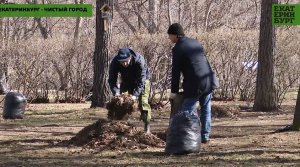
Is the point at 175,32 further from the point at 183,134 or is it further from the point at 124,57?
the point at 183,134

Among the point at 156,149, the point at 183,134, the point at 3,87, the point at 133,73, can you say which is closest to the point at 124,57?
the point at 133,73

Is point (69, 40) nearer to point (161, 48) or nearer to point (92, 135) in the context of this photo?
point (161, 48)

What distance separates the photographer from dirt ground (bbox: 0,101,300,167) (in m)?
8.72

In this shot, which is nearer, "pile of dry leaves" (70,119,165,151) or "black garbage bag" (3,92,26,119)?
"pile of dry leaves" (70,119,165,151)

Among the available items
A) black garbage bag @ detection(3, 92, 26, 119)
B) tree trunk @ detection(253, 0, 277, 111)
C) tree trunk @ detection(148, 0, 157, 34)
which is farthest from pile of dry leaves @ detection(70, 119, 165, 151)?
tree trunk @ detection(148, 0, 157, 34)

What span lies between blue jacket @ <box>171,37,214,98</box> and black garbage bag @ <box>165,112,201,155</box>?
50cm

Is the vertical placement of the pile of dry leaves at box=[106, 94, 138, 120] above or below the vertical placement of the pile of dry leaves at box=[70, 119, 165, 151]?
above

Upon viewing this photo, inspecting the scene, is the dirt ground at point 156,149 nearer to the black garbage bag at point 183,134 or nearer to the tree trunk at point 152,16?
the black garbage bag at point 183,134

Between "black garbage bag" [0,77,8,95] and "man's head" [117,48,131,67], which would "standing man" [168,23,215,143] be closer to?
"man's head" [117,48,131,67]

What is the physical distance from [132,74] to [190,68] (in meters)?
1.22

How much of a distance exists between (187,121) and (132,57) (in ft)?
5.46

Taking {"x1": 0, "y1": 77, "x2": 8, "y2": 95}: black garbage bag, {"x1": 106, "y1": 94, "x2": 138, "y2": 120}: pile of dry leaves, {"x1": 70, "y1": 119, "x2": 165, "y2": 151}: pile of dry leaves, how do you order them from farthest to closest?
1. {"x1": 0, "y1": 77, "x2": 8, "y2": 95}: black garbage bag
2. {"x1": 106, "y1": 94, "x2": 138, "y2": 120}: pile of dry leaves
3. {"x1": 70, "y1": 119, "x2": 165, "y2": 151}: pile of dry leaves

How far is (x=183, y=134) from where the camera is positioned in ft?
29.7

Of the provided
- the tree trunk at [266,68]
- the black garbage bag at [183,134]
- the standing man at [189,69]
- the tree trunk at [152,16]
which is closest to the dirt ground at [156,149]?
the black garbage bag at [183,134]
